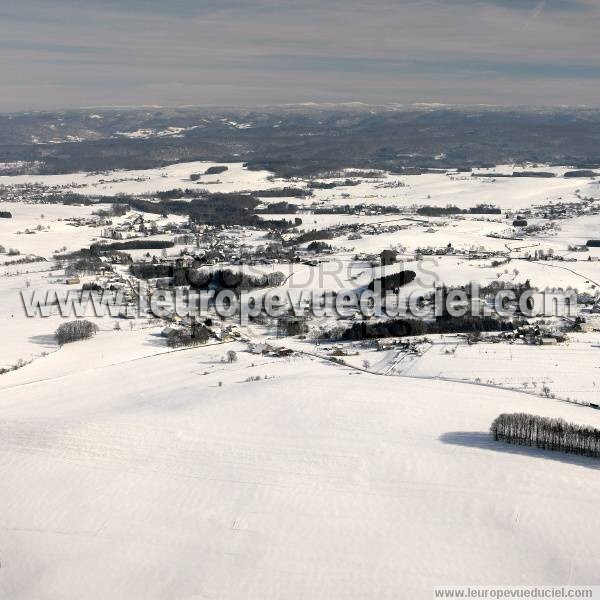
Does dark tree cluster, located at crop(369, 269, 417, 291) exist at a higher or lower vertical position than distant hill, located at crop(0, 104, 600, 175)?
lower

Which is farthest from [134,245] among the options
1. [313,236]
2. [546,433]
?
[546,433]

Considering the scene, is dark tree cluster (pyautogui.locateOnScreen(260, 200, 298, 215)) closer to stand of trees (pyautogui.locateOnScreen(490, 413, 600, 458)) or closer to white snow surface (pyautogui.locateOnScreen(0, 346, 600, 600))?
white snow surface (pyautogui.locateOnScreen(0, 346, 600, 600))

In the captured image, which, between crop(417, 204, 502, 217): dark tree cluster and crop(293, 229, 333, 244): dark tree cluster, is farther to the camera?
crop(417, 204, 502, 217): dark tree cluster

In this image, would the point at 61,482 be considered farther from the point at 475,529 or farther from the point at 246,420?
the point at 475,529

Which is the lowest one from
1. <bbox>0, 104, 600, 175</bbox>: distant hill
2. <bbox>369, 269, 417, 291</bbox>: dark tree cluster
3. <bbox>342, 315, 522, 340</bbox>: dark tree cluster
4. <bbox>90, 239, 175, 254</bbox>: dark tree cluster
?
<bbox>342, 315, 522, 340</bbox>: dark tree cluster

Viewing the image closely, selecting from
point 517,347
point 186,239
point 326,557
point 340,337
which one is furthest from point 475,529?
point 186,239

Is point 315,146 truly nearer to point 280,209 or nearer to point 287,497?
point 280,209

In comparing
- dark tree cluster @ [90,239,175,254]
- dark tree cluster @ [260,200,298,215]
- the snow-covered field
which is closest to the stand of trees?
the snow-covered field
